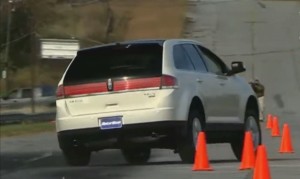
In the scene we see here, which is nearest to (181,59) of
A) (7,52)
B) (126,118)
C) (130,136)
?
(126,118)

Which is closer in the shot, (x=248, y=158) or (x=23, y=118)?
(x=248, y=158)

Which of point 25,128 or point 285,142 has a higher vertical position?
point 285,142

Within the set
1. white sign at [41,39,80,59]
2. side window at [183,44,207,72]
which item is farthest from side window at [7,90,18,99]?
side window at [183,44,207,72]

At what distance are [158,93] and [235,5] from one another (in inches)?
1031

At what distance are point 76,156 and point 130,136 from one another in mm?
1232

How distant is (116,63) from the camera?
1264 centimetres

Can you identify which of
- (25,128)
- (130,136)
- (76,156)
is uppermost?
(130,136)

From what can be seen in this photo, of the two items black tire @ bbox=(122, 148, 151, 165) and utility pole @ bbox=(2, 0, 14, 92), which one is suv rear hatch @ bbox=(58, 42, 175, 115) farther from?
utility pole @ bbox=(2, 0, 14, 92)

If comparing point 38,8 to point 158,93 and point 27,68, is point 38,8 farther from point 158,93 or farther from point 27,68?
point 158,93

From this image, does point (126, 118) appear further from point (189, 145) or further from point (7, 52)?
point (7, 52)

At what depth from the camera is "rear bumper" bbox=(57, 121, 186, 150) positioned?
12.2 meters

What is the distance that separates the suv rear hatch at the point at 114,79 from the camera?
40.2ft

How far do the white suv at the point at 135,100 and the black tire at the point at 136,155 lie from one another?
1.46 metres

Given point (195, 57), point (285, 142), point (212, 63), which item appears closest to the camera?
point (195, 57)
